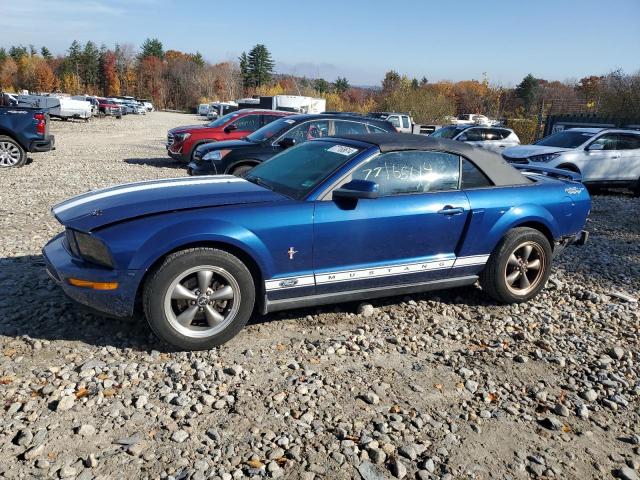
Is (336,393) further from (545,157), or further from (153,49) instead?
(153,49)

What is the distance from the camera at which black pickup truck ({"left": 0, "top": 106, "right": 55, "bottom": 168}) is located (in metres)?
12.3

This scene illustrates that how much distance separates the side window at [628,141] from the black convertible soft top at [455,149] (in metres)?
9.53

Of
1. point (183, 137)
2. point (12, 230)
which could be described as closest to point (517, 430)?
point (12, 230)

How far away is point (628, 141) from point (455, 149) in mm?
10537

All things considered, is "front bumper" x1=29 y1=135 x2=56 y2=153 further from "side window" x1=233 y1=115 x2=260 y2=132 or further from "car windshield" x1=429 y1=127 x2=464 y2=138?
"car windshield" x1=429 y1=127 x2=464 y2=138

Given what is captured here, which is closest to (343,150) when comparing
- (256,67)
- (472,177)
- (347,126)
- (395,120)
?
(472,177)

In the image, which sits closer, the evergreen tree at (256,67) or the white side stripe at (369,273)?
the white side stripe at (369,273)

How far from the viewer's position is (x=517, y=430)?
3.08 metres

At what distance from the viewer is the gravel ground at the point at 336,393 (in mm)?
2723

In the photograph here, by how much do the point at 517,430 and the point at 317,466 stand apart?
126 cm

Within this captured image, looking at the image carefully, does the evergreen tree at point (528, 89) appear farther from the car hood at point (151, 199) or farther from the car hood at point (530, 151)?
the car hood at point (151, 199)

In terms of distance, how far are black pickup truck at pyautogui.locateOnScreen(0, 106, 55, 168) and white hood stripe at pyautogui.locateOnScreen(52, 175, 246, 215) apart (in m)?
9.88

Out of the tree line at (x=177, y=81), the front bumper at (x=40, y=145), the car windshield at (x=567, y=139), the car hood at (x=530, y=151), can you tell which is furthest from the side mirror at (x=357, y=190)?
the tree line at (x=177, y=81)

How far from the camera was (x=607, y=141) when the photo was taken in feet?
41.4
